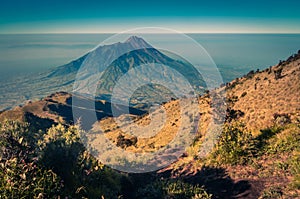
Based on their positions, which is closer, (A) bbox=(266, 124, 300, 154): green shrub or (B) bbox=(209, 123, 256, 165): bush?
(A) bbox=(266, 124, 300, 154): green shrub

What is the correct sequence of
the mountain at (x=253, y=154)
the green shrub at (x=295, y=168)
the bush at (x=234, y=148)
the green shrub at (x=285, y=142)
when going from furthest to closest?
the bush at (x=234, y=148) < the green shrub at (x=285, y=142) < the mountain at (x=253, y=154) < the green shrub at (x=295, y=168)

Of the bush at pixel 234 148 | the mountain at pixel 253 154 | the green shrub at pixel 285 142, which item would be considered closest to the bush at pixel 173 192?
the mountain at pixel 253 154

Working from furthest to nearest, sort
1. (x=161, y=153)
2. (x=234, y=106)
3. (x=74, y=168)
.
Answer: (x=234, y=106), (x=161, y=153), (x=74, y=168)

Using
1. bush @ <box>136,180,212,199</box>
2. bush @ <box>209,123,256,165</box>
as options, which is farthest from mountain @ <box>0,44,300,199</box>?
bush @ <box>136,180,212,199</box>

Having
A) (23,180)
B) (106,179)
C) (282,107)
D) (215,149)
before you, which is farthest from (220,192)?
(282,107)

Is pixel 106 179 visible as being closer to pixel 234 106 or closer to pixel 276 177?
pixel 276 177

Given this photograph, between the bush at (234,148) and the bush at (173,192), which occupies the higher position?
the bush at (234,148)

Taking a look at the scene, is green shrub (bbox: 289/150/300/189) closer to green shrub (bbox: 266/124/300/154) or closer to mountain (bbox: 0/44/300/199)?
mountain (bbox: 0/44/300/199)

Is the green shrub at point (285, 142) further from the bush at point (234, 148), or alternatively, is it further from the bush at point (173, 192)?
the bush at point (173, 192)

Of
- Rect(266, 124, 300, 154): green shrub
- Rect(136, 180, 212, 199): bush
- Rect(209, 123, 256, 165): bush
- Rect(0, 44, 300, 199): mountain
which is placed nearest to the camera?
Rect(0, 44, 300, 199): mountain

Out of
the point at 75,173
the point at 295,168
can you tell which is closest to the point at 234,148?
the point at 295,168

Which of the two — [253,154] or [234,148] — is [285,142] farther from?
[234,148]
